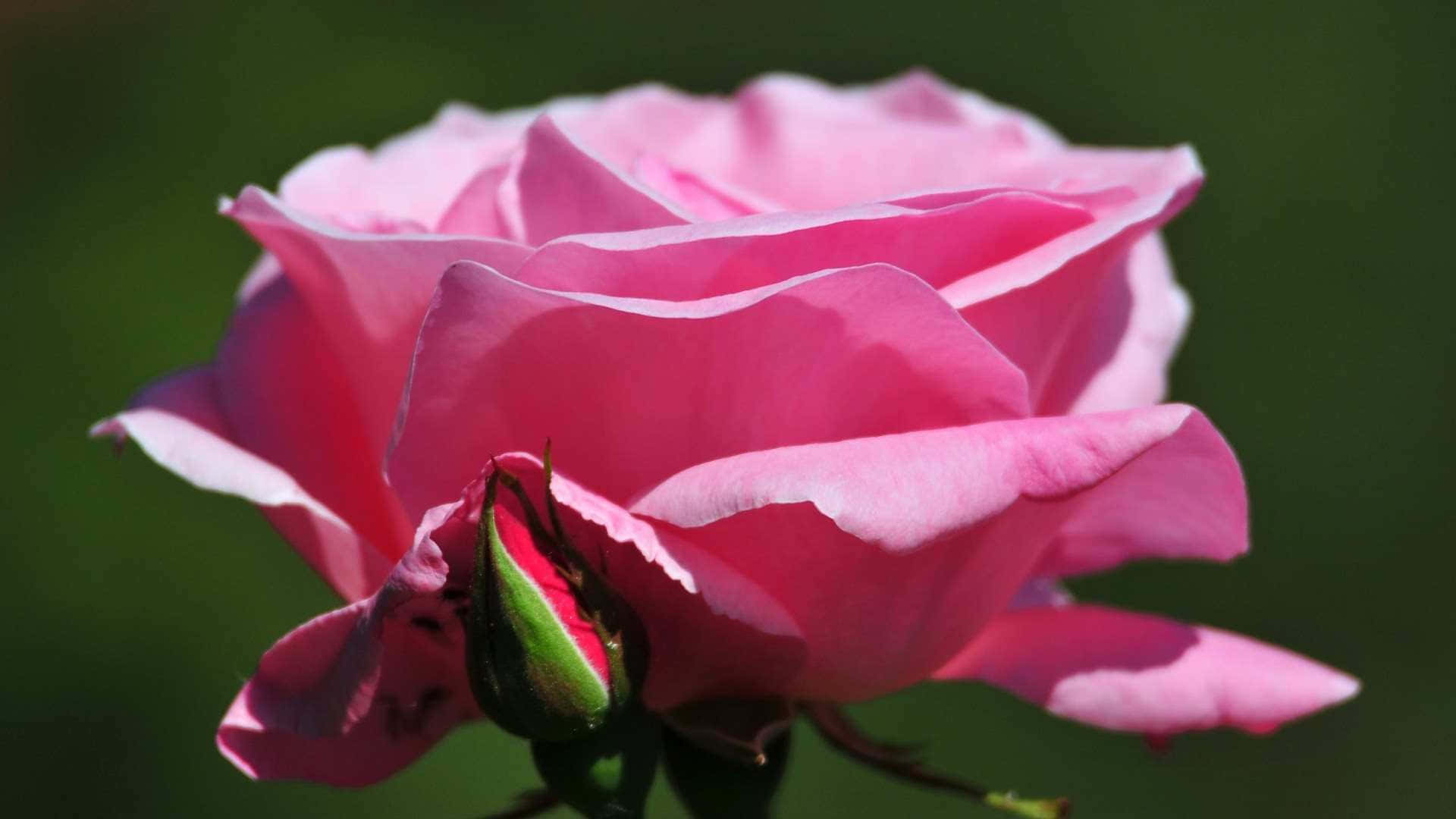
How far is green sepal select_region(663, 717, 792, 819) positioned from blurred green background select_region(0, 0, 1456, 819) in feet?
2.98

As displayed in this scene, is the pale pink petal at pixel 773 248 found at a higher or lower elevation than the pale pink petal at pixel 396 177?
higher

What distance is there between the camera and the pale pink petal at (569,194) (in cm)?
47

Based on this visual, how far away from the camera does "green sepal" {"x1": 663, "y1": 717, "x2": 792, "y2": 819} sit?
509mm

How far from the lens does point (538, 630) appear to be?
436 millimetres

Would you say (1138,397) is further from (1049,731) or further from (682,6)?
(682,6)

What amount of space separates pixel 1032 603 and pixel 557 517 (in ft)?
0.86

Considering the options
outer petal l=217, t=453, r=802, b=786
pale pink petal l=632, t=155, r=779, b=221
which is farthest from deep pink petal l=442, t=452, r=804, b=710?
pale pink petal l=632, t=155, r=779, b=221

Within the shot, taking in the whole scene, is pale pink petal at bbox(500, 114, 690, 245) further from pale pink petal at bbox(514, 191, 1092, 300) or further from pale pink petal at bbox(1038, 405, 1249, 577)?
pale pink petal at bbox(1038, 405, 1249, 577)

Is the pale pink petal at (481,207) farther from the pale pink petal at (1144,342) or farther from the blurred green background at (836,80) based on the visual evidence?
the blurred green background at (836,80)

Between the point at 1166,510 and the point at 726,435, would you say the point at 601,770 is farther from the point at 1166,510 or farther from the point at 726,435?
the point at 1166,510

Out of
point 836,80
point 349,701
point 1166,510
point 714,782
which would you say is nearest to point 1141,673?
point 1166,510

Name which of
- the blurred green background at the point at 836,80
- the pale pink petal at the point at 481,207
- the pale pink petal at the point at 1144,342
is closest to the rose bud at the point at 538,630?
the pale pink petal at the point at 481,207

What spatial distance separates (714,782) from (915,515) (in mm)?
136

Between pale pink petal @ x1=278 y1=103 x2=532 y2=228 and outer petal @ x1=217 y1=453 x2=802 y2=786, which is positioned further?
pale pink petal @ x1=278 y1=103 x2=532 y2=228
